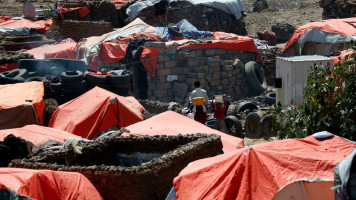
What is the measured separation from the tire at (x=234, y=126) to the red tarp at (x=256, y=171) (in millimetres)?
7081

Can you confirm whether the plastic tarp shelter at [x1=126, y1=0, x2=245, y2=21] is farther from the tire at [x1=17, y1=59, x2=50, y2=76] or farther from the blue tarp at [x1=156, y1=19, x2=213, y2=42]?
the tire at [x1=17, y1=59, x2=50, y2=76]

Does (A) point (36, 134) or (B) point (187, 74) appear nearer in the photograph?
(A) point (36, 134)

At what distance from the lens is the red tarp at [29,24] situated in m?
25.3

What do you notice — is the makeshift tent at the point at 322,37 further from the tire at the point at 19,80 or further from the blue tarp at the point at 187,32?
the tire at the point at 19,80

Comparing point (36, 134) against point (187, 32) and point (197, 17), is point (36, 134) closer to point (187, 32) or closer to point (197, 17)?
point (187, 32)

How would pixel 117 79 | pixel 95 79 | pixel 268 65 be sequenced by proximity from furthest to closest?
pixel 268 65 → pixel 117 79 → pixel 95 79

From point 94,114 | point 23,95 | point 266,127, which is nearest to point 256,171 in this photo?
point 94,114

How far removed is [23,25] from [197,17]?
825 centimetres

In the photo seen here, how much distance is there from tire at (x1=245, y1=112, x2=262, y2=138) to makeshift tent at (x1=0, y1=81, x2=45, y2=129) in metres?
5.17

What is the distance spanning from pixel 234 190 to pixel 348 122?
269 cm

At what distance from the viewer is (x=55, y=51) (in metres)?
21.1

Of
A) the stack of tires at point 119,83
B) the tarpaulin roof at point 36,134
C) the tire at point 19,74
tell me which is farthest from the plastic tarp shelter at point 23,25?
the tarpaulin roof at point 36,134

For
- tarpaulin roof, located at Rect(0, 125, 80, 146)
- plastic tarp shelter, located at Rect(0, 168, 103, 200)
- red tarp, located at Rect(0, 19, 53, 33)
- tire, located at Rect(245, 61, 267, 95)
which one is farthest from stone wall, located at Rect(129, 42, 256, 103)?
plastic tarp shelter, located at Rect(0, 168, 103, 200)

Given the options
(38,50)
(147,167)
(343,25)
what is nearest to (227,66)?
(343,25)
